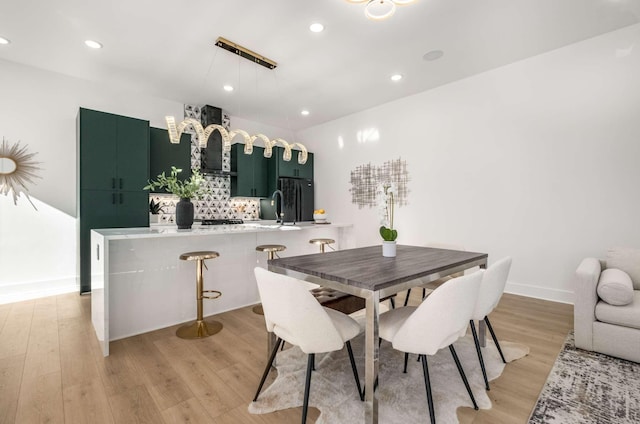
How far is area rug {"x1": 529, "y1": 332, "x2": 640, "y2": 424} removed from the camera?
5.20 feet

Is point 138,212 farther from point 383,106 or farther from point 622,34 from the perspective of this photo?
point 622,34

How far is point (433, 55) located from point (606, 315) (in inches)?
122

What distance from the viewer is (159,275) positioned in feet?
9.26

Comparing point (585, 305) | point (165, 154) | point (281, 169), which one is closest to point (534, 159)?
point (585, 305)

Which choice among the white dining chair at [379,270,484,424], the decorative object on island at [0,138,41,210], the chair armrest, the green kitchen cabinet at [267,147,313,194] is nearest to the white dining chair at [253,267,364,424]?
the white dining chair at [379,270,484,424]

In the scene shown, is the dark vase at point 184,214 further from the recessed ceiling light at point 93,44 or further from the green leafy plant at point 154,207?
the green leafy plant at point 154,207

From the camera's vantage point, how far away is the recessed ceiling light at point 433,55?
353 centimetres

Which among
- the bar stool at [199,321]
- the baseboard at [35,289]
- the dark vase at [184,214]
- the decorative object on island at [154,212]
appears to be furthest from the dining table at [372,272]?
the baseboard at [35,289]

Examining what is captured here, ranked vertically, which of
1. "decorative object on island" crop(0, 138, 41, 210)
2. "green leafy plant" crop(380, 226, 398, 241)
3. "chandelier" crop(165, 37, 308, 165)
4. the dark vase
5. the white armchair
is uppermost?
"chandelier" crop(165, 37, 308, 165)

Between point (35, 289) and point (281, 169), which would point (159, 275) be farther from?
point (281, 169)

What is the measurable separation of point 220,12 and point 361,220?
12.7 ft

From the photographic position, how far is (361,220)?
5578mm

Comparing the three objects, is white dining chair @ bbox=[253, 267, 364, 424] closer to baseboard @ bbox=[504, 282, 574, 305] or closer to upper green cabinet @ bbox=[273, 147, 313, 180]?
baseboard @ bbox=[504, 282, 574, 305]

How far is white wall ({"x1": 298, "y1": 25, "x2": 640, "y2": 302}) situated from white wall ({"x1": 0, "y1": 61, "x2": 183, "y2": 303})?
16.1 ft
